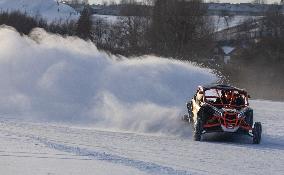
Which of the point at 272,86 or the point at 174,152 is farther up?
the point at 174,152

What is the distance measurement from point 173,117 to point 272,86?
35250 millimetres

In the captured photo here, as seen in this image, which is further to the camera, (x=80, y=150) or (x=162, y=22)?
(x=162, y=22)

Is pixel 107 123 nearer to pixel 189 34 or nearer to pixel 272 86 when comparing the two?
pixel 272 86

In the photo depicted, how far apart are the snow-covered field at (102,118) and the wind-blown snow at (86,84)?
0.12 ft

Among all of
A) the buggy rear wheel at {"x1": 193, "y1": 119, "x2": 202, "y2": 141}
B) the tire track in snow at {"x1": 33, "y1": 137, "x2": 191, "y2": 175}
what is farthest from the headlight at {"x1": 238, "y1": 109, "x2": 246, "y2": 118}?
the tire track in snow at {"x1": 33, "y1": 137, "x2": 191, "y2": 175}

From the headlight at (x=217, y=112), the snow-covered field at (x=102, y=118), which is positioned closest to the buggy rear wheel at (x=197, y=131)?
the snow-covered field at (x=102, y=118)

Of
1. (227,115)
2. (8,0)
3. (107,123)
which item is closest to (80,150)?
(227,115)

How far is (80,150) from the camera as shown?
13.4 metres

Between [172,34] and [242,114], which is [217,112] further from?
[172,34]

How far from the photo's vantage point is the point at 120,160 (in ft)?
40.6

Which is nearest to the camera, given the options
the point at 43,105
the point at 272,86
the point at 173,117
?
the point at 173,117

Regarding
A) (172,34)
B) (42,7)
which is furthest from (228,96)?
(42,7)

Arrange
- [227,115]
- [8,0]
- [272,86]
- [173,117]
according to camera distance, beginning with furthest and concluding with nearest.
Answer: [8,0]
[272,86]
[173,117]
[227,115]

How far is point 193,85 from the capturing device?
23.0m
